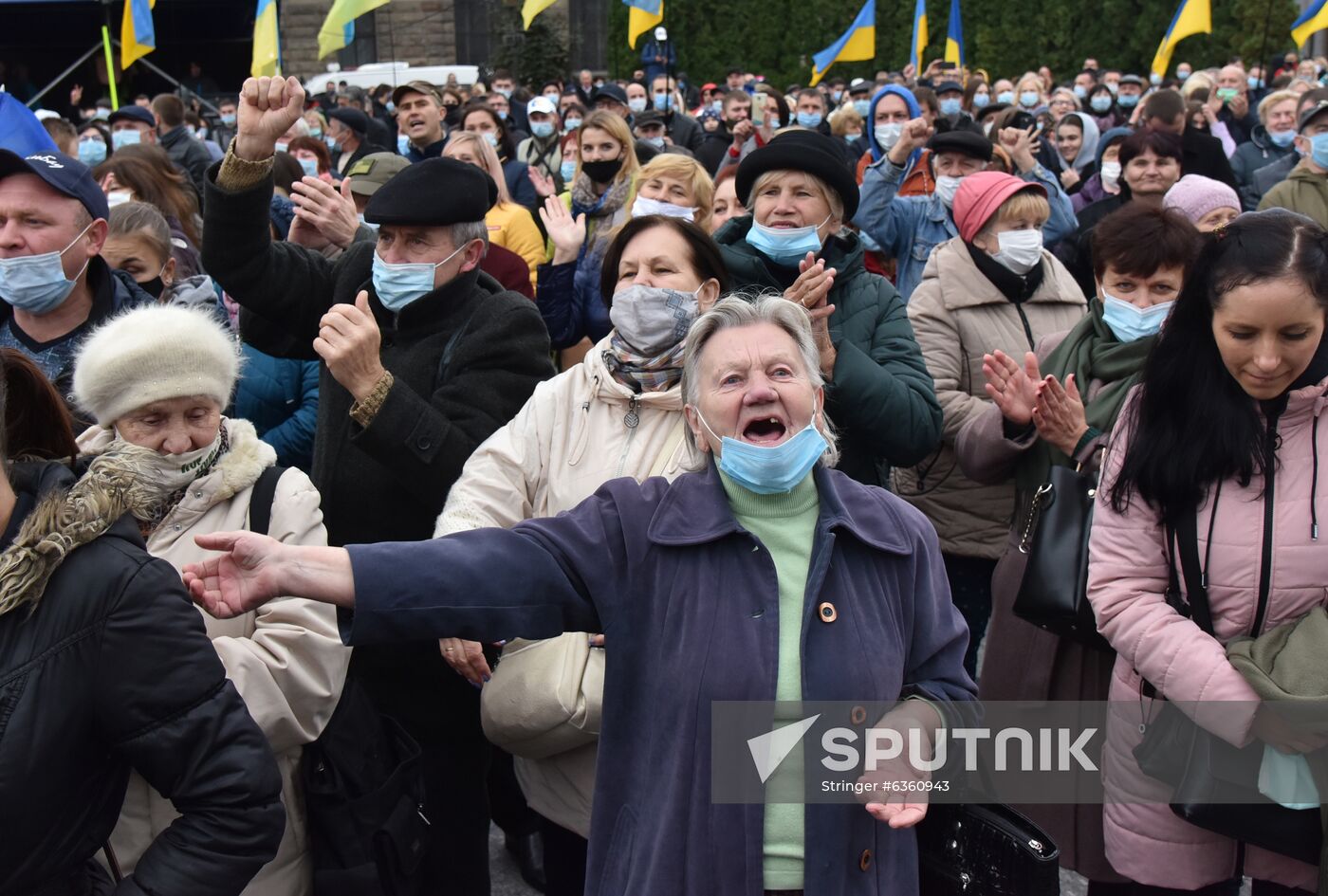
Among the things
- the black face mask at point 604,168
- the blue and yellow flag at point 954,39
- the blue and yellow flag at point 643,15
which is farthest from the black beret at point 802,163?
the blue and yellow flag at point 954,39

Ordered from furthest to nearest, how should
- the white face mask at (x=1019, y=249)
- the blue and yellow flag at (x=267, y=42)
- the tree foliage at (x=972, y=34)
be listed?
the tree foliage at (x=972, y=34) < the blue and yellow flag at (x=267, y=42) < the white face mask at (x=1019, y=249)

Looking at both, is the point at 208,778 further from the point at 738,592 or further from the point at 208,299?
the point at 208,299

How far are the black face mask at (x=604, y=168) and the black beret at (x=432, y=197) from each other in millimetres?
3340

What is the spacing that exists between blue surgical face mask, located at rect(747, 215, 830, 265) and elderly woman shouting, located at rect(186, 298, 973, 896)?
1.51 m

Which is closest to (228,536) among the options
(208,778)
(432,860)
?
(208,778)

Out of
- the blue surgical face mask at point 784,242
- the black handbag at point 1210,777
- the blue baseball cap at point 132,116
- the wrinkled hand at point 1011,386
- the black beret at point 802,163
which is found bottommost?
the black handbag at point 1210,777

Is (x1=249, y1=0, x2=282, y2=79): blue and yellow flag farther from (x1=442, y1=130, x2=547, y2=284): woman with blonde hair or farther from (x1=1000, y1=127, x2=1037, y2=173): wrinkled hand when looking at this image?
(x1=1000, y1=127, x2=1037, y2=173): wrinkled hand

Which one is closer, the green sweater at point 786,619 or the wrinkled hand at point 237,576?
the wrinkled hand at point 237,576

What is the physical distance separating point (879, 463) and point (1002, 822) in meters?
1.73

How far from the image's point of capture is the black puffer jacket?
2.13 m

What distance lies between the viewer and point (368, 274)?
13.2 feet

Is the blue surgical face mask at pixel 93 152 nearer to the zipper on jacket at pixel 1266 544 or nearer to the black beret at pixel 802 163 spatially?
the black beret at pixel 802 163

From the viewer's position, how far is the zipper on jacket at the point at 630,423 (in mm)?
3238

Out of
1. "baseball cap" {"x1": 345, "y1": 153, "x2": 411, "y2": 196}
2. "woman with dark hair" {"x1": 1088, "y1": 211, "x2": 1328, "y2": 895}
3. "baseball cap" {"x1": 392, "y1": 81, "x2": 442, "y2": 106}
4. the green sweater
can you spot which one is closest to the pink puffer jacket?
"woman with dark hair" {"x1": 1088, "y1": 211, "x2": 1328, "y2": 895}
